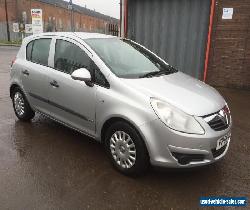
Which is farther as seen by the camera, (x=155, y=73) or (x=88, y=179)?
(x=155, y=73)

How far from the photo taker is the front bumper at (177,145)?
3.07 metres

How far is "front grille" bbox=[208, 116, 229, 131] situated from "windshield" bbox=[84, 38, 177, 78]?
1100 millimetres

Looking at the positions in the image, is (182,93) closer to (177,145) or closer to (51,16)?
(177,145)

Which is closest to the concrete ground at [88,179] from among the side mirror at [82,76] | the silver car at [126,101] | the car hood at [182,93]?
the silver car at [126,101]

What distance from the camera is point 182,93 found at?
348 cm

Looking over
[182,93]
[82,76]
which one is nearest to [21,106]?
[82,76]

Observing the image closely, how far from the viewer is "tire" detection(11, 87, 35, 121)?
16.9 ft

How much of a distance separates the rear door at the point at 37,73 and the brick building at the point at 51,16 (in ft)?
99.5

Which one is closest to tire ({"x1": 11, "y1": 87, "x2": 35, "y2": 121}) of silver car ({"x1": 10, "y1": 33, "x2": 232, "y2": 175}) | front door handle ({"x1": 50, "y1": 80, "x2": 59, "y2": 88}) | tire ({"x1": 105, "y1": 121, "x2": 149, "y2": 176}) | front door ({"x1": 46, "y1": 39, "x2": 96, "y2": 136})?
silver car ({"x1": 10, "y1": 33, "x2": 232, "y2": 175})

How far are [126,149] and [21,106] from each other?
265 centimetres

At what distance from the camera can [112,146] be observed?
11.8ft

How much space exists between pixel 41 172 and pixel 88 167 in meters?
0.58

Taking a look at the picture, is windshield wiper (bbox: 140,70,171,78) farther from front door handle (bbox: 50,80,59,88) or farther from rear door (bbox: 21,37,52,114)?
rear door (bbox: 21,37,52,114)

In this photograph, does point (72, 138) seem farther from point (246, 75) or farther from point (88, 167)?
point (246, 75)
